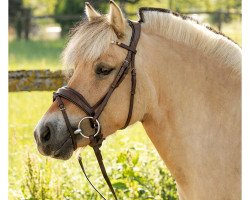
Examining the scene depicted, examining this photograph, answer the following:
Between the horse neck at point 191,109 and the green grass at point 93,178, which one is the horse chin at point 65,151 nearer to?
the horse neck at point 191,109

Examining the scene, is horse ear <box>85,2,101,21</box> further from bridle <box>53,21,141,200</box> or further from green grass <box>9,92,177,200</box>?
green grass <box>9,92,177,200</box>

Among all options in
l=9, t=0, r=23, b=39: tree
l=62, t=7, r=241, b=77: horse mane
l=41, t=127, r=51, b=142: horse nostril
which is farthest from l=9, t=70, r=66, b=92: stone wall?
l=9, t=0, r=23, b=39: tree

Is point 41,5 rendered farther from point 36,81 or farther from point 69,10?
point 36,81

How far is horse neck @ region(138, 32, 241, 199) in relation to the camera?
3.53 m

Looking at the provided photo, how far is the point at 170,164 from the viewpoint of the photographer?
3.62m

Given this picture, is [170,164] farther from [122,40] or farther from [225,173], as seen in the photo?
[122,40]

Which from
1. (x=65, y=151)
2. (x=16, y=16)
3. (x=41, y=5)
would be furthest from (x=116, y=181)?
(x=41, y=5)

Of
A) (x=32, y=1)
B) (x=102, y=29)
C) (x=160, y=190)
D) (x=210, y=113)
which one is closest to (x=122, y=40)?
(x=102, y=29)

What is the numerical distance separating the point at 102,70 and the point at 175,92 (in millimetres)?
454

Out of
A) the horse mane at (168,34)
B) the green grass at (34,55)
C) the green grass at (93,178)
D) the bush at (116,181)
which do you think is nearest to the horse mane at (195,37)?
the horse mane at (168,34)

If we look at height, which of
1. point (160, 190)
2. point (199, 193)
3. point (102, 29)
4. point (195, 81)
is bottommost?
point (160, 190)

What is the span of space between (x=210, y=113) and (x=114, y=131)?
581 mm

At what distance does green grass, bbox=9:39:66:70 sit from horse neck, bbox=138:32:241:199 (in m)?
10.6

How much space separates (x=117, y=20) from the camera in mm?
3504
